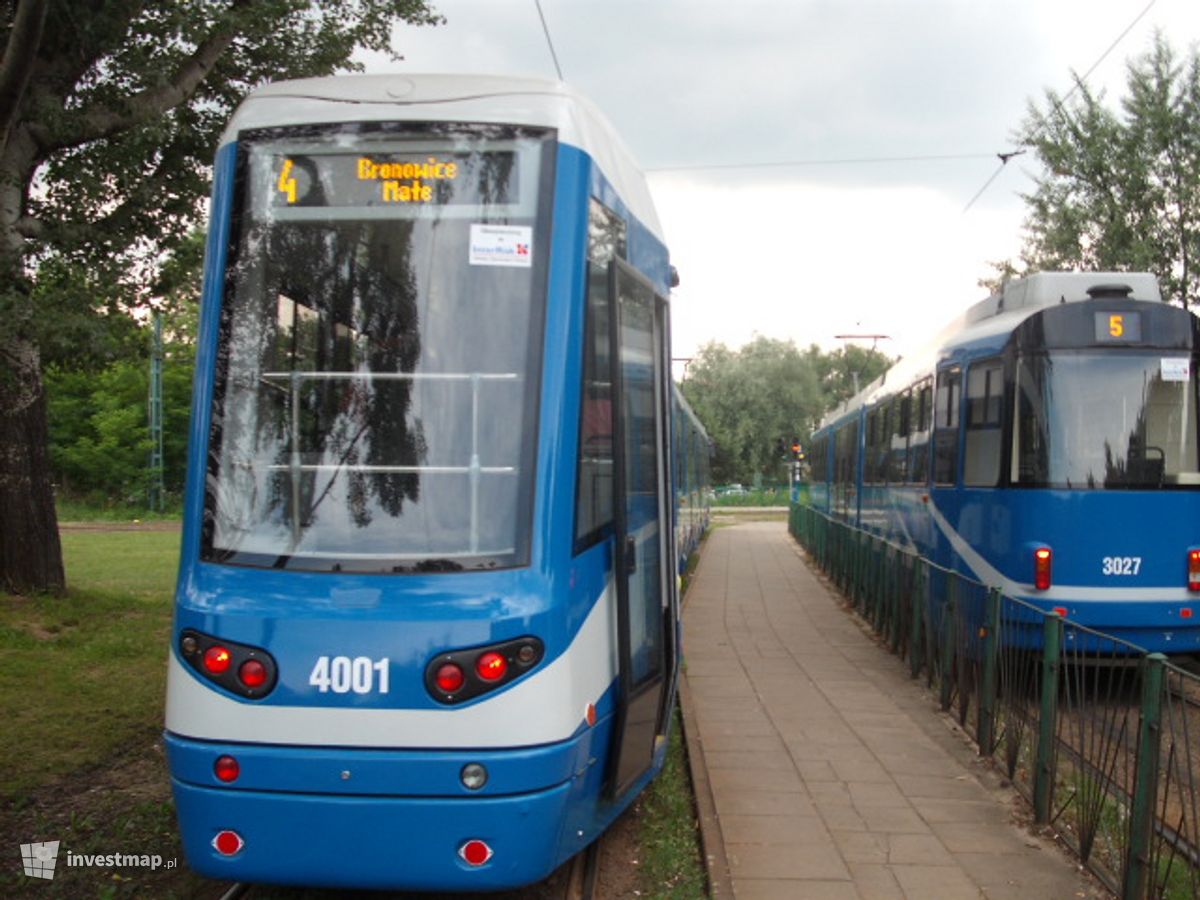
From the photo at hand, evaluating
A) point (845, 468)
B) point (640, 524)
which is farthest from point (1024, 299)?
point (845, 468)

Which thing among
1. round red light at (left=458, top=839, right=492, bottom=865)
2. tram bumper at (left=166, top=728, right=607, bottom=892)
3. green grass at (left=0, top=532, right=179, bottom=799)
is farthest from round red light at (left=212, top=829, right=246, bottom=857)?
green grass at (left=0, top=532, right=179, bottom=799)

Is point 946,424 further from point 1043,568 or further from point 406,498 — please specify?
point 406,498

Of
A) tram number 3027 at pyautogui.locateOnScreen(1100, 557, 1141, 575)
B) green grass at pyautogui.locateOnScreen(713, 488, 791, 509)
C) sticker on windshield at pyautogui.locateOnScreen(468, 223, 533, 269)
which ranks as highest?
sticker on windshield at pyautogui.locateOnScreen(468, 223, 533, 269)

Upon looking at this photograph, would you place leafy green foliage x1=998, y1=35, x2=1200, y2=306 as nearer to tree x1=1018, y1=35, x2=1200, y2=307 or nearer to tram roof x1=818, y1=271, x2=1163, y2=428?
tree x1=1018, y1=35, x2=1200, y2=307

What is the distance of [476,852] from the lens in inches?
173

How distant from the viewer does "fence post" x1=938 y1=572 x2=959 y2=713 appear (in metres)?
9.14

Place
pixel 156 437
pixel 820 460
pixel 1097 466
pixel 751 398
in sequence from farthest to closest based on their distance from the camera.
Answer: pixel 751 398, pixel 156 437, pixel 820 460, pixel 1097 466

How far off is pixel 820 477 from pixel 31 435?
881 inches

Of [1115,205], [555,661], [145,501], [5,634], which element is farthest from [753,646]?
[145,501]

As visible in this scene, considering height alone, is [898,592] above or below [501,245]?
below

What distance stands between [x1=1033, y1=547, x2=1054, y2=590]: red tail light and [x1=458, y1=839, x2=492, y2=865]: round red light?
21.7 feet

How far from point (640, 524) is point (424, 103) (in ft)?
7.00

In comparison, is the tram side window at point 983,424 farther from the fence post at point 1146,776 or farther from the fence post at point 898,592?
the fence post at point 1146,776

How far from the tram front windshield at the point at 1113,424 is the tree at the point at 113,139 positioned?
789 cm
